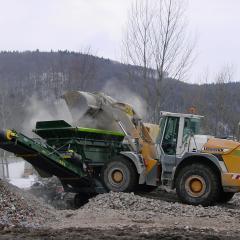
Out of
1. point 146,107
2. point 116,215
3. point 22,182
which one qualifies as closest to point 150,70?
point 146,107

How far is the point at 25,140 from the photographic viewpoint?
1282 cm

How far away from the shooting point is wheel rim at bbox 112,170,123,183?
14.4 m

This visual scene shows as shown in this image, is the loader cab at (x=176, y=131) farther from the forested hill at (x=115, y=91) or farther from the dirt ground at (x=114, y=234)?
the dirt ground at (x=114, y=234)

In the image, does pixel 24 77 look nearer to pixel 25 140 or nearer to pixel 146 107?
pixel 146 107

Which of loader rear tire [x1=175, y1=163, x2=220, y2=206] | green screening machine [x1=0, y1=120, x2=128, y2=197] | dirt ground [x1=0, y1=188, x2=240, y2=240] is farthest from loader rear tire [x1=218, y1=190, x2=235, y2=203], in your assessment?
green screening machine [x1=0, y1=120, x2=128, y2=197]

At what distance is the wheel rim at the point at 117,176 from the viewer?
14.4m

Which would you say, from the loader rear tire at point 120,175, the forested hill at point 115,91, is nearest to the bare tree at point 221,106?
the forested hill at point 115,91

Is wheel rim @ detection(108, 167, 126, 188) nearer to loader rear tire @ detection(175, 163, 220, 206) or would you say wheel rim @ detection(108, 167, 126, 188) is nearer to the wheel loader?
the wheel loader

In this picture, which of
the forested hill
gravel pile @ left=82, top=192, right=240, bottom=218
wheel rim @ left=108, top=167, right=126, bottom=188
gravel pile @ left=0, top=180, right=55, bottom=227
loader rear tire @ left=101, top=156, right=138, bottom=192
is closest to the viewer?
gravel pile @ left=0, top=180, right=55, bottom=227

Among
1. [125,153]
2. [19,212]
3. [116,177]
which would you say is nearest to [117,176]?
[116,177]

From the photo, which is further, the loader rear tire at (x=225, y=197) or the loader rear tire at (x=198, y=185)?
the loader rear tire at (x=225, y=197)

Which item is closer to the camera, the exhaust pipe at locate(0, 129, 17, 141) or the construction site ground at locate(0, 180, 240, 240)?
the construction site ground at locate(0, 180, 240, 240)

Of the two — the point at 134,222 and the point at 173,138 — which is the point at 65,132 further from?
the point at 134,222

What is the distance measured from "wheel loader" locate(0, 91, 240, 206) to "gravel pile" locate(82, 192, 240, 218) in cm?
97
